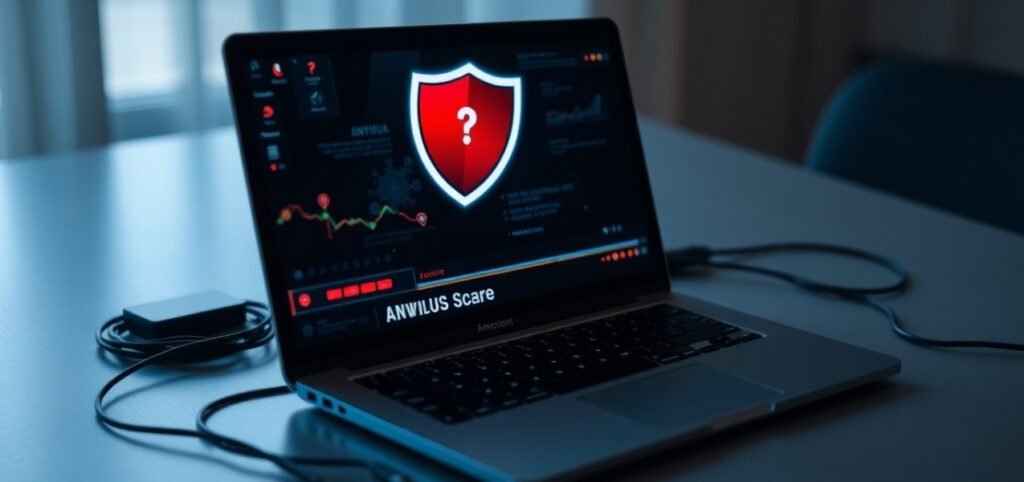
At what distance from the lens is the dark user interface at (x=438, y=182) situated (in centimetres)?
86

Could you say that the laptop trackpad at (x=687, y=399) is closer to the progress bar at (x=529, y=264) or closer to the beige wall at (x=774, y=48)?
the progress bar at (x=529, y=264)

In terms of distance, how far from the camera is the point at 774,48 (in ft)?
10.5

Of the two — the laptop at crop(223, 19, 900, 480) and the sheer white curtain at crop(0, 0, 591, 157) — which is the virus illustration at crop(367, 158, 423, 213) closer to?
the laptop at crop(223, 19, 900, 480)

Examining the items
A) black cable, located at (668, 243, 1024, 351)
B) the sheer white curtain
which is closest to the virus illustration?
black cable, located at (668, 243, 1024, 351)

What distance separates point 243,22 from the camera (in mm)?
2252

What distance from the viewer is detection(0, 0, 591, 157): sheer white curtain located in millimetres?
2023

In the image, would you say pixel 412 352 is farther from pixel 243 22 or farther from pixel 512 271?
pixel 243 22

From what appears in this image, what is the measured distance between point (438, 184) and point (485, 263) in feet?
0.23

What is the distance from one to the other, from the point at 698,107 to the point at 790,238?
6.11ft

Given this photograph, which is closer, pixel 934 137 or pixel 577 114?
pixel 577 114

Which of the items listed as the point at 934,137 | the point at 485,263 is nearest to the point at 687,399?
the point at 485,263

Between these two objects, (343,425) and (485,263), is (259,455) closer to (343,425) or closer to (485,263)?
(343,425)

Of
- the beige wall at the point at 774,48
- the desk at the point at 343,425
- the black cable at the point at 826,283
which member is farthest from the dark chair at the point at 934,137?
the beige wall at the point at 774,48

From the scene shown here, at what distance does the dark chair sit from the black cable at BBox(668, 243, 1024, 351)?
0.38m
